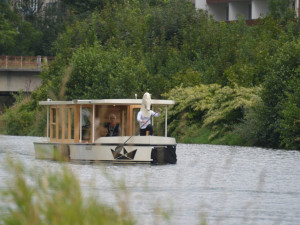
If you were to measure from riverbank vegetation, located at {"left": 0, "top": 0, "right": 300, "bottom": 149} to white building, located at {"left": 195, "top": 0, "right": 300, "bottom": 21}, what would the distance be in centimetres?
808

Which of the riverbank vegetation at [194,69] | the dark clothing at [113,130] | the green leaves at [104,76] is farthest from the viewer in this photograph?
the green leaves at [104,76]

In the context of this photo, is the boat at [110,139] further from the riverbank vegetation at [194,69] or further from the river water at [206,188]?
the riverbank vegetation at [194,69]

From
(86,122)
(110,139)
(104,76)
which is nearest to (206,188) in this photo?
(110,139)

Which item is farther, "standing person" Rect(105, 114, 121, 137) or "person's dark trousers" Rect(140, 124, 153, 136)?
"standing person" Rect(105, 114, 121, 137)

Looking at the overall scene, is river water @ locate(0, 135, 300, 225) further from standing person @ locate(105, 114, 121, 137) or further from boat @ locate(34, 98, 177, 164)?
standing person @ locate(105, 114, 121, 137)

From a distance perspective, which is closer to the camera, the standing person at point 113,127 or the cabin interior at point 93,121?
the standing person at point 113,127

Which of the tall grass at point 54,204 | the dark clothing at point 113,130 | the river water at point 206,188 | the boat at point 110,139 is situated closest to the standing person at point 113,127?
the dark clothing at point 113,130

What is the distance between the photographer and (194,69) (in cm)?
5512

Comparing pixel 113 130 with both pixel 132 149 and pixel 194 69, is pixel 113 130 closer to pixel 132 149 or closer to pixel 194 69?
pixel 132 149

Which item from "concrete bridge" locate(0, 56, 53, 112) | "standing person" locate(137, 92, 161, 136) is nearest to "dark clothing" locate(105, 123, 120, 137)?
"standing person" locate(137, 92, 161, 136)

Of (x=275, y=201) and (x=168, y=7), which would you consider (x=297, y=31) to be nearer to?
(x=168, y=7)

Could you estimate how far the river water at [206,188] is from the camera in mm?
9500

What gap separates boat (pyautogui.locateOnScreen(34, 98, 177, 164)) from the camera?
88.0 ft

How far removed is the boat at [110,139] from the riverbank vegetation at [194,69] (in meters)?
8.16
